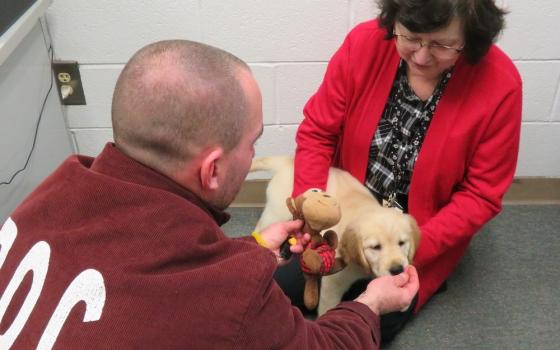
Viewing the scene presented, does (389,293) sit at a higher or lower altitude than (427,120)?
lower

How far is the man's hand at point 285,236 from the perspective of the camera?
46.4 inches

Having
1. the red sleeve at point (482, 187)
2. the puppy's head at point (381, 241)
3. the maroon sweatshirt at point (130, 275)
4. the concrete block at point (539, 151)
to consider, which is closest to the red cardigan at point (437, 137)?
the red sleeve at point (482, 187)

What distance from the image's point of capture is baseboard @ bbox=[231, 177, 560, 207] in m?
2.03

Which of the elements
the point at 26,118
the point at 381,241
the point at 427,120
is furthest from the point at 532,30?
the point at 26,118

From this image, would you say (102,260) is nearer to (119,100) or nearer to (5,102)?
(119,100)

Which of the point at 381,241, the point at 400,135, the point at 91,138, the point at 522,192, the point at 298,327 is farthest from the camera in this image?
the point at 522,192

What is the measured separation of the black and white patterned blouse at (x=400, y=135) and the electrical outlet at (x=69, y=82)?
1.04m

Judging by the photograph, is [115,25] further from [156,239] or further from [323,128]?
[156,239]

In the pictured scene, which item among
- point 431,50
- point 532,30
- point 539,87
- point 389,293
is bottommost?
point 389,293

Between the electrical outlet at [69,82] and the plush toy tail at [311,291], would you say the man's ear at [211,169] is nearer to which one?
the plush toy tail at [311,291]

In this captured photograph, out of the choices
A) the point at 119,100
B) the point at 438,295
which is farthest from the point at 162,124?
the point at 438,295

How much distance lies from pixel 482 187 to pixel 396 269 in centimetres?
32

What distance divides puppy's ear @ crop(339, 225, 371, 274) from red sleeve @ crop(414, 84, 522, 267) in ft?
0.60

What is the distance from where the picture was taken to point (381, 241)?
1.28 metres
